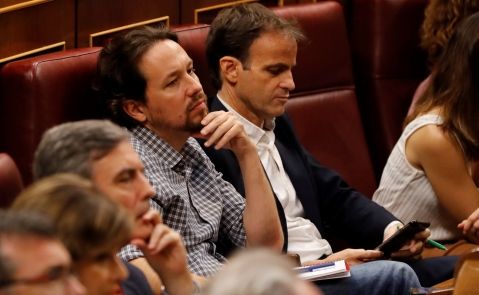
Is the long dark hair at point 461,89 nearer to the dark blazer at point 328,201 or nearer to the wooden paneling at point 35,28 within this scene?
the dark blazer at point 328,201

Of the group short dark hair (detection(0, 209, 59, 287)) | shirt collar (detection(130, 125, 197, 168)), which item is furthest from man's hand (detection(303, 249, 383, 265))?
short dark hair (detection(0, 209, 59, 287))

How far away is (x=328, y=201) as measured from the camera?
2.91 metres

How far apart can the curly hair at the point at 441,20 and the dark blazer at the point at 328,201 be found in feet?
2.22

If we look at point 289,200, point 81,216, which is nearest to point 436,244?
point 289,200

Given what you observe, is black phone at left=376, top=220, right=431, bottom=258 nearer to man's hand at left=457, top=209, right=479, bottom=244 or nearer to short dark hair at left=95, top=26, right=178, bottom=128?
man's hand at left=457, top=209, right=479, bottom=244

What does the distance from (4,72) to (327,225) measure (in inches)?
37.9

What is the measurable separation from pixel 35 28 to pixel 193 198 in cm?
55

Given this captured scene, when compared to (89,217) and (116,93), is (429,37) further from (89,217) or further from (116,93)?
(89,217)

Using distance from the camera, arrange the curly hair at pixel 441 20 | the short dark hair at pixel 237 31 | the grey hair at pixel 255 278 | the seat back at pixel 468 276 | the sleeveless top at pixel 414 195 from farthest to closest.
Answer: the curly hair at pixel 441 20 → the sleeveless top at pixel 414 195 → the short dark hair at pixel 237 31 → the seat back at pixel 468 276 → the grey hair at pixel 255 278

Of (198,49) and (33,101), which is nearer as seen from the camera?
(33,101)

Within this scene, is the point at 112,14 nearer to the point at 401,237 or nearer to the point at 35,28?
the point at 35,28

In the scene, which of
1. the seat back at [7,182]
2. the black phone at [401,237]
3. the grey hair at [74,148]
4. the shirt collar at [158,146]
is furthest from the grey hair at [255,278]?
the black phone at [401,237]

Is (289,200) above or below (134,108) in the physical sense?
below

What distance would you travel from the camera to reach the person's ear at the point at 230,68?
Result: 2.79m
